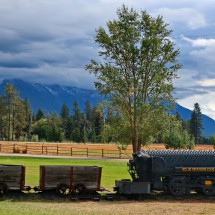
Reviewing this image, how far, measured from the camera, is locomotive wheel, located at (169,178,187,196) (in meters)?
20.9

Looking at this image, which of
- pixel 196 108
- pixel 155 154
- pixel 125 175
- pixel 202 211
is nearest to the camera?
pixel 202 211

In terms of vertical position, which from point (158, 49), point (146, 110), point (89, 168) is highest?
point (158, 49)

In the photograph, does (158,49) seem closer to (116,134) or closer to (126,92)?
(126,92)

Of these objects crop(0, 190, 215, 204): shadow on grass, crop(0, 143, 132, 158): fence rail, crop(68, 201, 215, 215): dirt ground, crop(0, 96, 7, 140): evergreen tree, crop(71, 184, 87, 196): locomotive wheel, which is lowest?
crop(68, 201, 215, 215): dirt ground

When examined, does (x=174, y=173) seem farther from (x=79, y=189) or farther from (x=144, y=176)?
(x=79, y=189)

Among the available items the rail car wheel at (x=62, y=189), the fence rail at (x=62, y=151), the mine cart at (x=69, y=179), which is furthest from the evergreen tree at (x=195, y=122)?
the rail car wheel at (x=62, y=189)

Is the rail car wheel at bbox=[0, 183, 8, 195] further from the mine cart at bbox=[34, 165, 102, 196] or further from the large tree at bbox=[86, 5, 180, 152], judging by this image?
the large tree at bbox=[86, 5, 180, 152]

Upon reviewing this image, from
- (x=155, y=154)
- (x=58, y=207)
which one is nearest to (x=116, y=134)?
(x=155, y=154)

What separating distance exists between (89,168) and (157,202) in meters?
3.55

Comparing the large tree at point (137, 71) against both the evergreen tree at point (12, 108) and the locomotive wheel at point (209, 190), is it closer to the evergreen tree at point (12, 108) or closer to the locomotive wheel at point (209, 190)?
the locomotive wheel at point (209, 190)

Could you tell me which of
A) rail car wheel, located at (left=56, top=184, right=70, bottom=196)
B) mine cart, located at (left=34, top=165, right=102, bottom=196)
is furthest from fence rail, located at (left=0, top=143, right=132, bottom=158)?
rail car wheel, located at (left=56, top=184, right=70, bottom=196)

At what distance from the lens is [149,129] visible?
47.2m

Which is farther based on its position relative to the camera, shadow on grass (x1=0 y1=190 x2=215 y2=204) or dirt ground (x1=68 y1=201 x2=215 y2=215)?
shadow on grass (x1=0 y1=190 x2=215 y2=204)

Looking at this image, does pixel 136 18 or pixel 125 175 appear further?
pixel 136 18
